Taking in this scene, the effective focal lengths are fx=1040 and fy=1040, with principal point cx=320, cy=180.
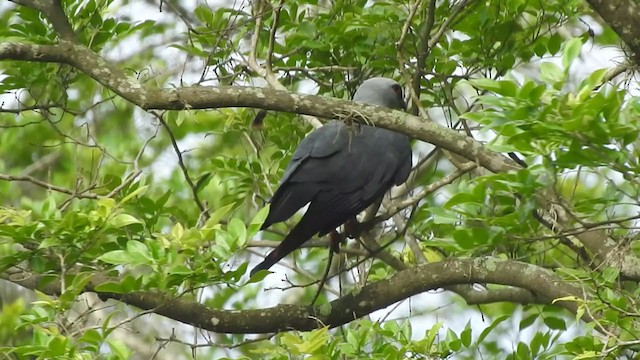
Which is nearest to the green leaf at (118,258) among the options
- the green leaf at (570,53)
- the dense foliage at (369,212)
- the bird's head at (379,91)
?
the dense foliage at (369,212)

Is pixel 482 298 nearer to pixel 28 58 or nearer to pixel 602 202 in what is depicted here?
pixel 602 202

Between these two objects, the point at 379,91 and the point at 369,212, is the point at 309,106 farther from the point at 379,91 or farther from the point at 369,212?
the point at 379,91

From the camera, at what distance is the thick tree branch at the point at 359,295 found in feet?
12.1

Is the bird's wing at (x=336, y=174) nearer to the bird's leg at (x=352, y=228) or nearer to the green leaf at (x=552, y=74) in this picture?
the bird's leg at (x=352, y=228)

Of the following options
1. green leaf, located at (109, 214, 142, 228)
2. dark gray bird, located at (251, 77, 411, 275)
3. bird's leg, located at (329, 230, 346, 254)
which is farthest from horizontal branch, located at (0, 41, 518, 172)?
bird's leg, located at (329, 230, 346, 254)

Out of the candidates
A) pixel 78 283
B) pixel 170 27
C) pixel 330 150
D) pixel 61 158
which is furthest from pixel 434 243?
pixel 61 158

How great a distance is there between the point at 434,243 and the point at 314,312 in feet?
2.71

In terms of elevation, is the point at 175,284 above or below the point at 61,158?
below

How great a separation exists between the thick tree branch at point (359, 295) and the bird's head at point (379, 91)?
151 cm

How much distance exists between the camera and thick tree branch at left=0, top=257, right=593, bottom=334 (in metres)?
3.70

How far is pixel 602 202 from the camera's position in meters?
2.93

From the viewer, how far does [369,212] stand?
15.5 ft

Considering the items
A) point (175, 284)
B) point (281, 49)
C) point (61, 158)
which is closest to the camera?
point (175, 284)

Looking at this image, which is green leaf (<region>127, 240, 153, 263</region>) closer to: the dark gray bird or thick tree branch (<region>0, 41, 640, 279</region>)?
thick tree branch (<region>0, 41, 640, 279</region>)
